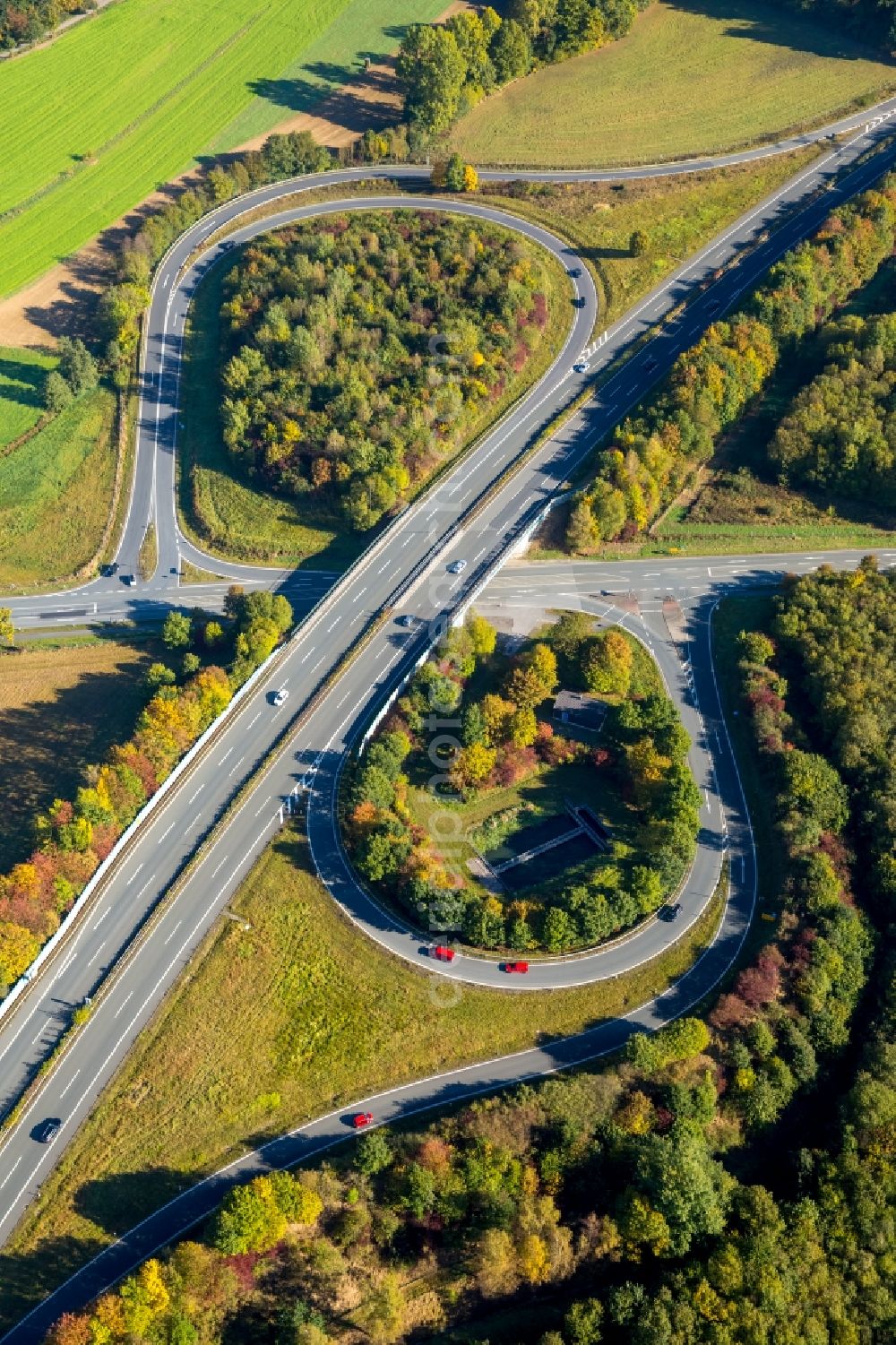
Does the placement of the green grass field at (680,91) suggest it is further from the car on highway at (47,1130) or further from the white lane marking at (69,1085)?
the car on highway at (47,1130)

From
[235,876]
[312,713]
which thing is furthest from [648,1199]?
[312,713]

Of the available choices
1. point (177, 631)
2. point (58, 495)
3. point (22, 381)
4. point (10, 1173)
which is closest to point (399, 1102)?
point (10, 1173)

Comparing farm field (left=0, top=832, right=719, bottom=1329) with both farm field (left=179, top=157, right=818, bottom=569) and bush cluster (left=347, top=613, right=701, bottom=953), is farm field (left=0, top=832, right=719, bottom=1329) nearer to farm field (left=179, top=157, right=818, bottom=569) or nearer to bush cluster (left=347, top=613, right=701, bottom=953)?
bush cluster (left=347, top=613, right=701, bottom=953)

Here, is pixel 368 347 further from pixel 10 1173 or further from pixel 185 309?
pixel 10 1173

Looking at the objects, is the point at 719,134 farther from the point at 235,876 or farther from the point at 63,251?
the point at 235,876

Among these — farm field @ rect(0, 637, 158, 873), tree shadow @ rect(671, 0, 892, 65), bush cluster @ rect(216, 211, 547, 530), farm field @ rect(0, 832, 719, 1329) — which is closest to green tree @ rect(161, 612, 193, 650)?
farm field @ rect(0, 637, 158, 873)

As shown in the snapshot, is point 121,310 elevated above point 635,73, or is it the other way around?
point 635,73

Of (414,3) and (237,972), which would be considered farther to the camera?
(414,3)
